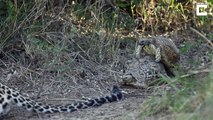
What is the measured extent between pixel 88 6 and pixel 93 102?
2.54m

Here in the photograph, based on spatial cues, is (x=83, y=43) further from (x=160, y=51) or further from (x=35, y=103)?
(x=35, y=103)

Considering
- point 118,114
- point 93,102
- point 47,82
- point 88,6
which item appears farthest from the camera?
point 88,6

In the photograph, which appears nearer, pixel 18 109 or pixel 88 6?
pixel 18 109

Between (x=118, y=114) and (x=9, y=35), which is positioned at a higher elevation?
(x=9, y=35)

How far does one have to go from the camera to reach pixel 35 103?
21.0 ft

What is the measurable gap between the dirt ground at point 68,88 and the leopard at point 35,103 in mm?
65

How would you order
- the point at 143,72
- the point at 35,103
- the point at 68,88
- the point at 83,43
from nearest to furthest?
the point at 35,103, the point at 143,72, the point at 68,88, the point at 83,43

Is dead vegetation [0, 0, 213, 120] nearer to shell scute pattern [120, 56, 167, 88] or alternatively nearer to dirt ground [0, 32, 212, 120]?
dirt ground [0, 32, 212, 120]

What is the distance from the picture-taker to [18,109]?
21.4 feet

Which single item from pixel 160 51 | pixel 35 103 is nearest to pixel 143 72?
pixel 160 51

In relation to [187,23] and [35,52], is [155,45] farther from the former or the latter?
[187,23]

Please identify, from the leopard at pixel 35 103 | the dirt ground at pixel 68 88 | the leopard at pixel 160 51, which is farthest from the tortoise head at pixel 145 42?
the leopard at pixel 35 103

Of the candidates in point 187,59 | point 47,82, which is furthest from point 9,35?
point 187,59

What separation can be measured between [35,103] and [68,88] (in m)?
0.87
